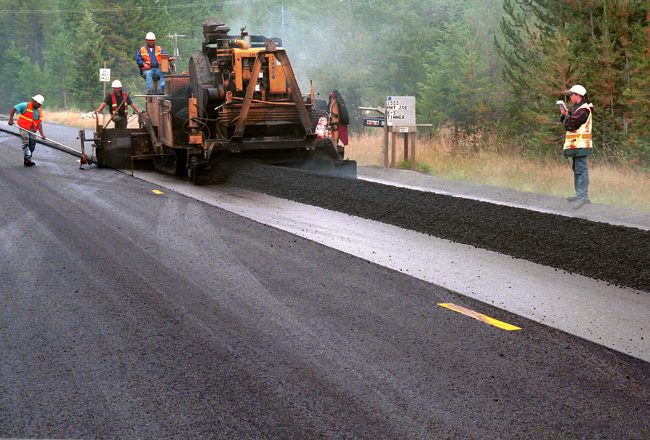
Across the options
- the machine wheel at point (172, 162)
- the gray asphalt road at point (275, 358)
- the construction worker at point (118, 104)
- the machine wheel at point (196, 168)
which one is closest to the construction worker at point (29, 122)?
the construction worker at point (118, 104)

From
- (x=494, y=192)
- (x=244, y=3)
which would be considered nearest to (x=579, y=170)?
(x=494, y=192)

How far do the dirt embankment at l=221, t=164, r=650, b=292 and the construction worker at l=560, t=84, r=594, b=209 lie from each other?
2.81 m

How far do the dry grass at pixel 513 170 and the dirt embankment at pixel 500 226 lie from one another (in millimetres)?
3908

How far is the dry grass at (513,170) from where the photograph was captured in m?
16.7

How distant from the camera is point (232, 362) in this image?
20.9ft

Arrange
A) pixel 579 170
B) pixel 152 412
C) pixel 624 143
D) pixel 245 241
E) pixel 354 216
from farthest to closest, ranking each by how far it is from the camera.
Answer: pixel 624 143 → pixel 579 170 → pixel 354 216 → pixel 245 241 → pixel 152 412

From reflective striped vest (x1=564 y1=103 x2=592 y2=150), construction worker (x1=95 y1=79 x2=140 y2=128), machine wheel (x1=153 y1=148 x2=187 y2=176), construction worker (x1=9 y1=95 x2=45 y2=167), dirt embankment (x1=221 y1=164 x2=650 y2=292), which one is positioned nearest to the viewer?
dirt embankment (x1=221 y1=164 x2=650 y2=292)

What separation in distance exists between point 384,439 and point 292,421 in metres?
0.57

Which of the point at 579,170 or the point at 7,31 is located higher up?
the point at 7,31

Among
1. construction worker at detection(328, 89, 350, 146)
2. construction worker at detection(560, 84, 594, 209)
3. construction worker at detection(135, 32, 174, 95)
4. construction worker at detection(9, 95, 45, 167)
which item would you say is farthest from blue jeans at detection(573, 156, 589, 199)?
construction worker at detection(9, 95, 45, 167)

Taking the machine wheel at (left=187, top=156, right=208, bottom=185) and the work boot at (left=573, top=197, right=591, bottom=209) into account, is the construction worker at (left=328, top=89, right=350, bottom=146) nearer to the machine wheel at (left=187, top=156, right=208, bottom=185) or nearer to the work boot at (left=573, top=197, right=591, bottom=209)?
the machine wheel at (left=187, top=156, right=208, bottom=185)

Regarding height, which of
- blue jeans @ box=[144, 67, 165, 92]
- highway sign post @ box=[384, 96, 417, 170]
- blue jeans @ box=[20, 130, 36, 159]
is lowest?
blue jeans @ box=[20, 130, 36, 159]

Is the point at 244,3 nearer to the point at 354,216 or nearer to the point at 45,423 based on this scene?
the point at 354,216

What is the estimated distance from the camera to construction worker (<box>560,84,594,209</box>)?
594 inches
